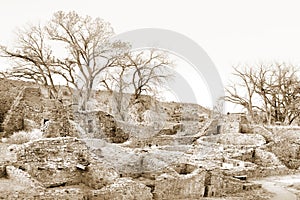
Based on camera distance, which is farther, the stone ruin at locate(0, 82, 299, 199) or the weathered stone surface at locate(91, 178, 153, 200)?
the stone ruin at locate(0, 82, 299, 199)

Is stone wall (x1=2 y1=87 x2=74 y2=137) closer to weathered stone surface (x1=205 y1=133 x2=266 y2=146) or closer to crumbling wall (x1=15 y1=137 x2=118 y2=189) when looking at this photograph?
crumbling wall (x1=15 y1=137 x2=118 y2=189)

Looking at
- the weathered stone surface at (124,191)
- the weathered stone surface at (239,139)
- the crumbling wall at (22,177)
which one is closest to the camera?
the crumbling wall at (22,177)

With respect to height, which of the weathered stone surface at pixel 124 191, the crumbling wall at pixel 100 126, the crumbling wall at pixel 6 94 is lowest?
the weathered stone surface at pixel 124 191

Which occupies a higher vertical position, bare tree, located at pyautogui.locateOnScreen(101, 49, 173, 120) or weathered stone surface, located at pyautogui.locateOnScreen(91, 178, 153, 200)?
bare tree, located at pyautogui.locateOnScreen(101, 49, 173, 120)

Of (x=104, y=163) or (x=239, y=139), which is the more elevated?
(x=239, y=139)

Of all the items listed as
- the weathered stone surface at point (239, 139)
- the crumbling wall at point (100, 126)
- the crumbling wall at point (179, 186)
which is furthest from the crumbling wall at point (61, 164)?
the weathered stone surface at point (239, 139)

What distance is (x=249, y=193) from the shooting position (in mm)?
12531

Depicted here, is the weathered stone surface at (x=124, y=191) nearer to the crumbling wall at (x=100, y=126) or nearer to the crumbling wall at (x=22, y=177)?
the crumbling wall at (x=22, y=177)

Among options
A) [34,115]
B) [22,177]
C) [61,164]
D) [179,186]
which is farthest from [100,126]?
[22,177]

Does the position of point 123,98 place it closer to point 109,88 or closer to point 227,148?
point 109,88

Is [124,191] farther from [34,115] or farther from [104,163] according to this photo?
[34,115]

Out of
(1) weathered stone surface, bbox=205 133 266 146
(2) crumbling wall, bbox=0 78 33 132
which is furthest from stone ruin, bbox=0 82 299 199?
(2) crumbling wall, bbox=0 78 33 132

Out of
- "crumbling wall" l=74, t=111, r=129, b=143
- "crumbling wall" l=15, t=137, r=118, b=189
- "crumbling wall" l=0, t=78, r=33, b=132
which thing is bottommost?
"crumbling wall" l=15, t=137, r=118, b=189

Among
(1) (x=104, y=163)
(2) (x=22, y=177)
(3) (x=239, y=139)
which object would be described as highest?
(3) (x=239, y=139)
